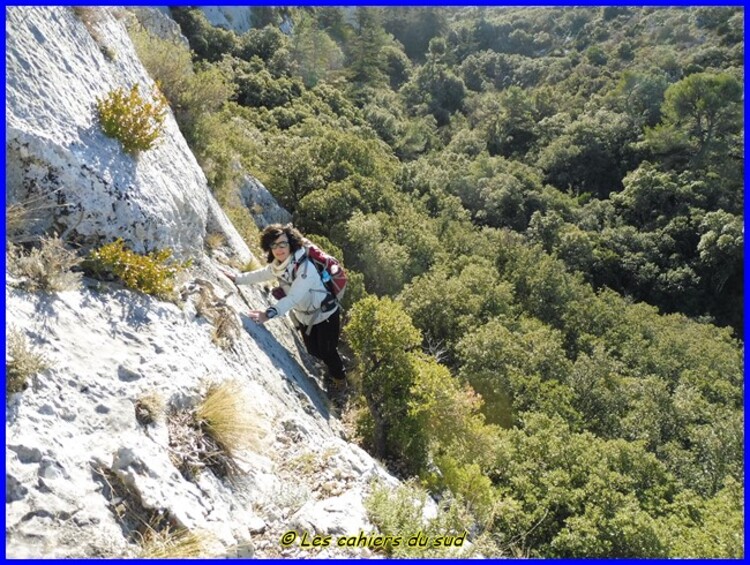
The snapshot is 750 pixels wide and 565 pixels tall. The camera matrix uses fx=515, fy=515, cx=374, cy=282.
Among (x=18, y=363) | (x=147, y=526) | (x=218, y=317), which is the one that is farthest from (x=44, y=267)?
(x=147, y=526)

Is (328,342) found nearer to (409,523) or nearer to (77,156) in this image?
(409,523)

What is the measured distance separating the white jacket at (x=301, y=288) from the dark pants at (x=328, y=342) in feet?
0.66

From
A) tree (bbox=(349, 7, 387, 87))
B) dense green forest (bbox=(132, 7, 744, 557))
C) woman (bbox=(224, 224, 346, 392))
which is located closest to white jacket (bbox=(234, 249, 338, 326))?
woman (bbox=(224, 224, 346, 392))

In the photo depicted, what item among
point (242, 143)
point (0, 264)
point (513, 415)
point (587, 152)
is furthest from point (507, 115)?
point (0, 264)

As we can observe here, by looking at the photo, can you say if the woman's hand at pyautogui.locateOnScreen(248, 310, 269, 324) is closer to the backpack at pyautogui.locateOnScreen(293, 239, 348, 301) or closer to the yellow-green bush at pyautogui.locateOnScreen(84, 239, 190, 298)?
the backpack at pyautogui.locateOnScreen(293, 239, 348, 301)

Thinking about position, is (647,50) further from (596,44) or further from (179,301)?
(179,301)

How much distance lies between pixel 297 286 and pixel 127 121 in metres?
3.14

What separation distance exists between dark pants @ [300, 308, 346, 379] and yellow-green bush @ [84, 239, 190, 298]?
250cm

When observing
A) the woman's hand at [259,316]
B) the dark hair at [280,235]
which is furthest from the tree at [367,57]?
the woman's hand at [259,316]

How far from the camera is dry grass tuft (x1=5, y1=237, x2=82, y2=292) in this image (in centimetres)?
489

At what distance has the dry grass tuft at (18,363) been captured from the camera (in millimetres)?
4043

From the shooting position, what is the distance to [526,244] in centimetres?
3769

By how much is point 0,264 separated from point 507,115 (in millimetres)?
61998

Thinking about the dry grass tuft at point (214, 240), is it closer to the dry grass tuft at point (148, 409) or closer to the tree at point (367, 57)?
the dry grass tuft at point (148, 409)
